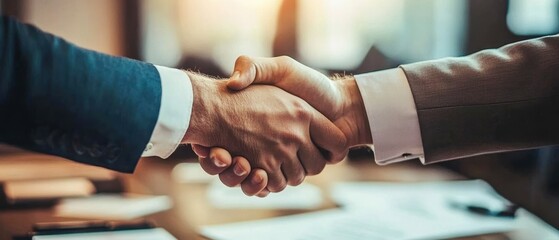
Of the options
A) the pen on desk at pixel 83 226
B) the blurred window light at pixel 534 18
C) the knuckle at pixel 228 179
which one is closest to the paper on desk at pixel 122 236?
the pen on desk at pixel 83 226

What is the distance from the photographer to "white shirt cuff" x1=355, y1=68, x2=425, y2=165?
1373 mm

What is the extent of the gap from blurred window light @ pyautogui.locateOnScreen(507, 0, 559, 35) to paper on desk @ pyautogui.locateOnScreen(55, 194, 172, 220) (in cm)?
111

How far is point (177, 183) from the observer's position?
1787 mm

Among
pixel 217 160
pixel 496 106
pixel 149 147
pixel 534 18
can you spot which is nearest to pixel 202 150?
pixel 217 160

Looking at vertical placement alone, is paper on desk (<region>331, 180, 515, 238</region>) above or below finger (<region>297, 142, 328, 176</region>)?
below

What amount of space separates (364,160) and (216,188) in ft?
1.69

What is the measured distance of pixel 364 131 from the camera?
4.64 ft

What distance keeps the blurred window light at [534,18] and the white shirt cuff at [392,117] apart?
899 mm

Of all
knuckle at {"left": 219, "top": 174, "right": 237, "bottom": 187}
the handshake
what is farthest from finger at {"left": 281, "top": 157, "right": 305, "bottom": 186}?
knuckle at {"left": 219, "top": 174, "right": 237, "bottom": 187}

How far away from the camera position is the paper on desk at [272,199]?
158 centimetres

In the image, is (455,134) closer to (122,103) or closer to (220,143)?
(220,143)

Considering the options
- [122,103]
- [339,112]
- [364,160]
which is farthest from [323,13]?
[122,103]

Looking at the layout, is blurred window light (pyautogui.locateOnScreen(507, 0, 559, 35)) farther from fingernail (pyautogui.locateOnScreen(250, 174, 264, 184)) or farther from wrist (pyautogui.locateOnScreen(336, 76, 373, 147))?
fingernail (pyautogui.locateOnScreen(250, 174, 264, 184))

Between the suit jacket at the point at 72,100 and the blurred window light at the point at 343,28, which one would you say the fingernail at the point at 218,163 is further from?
the blurred window light at the point at 343,28
